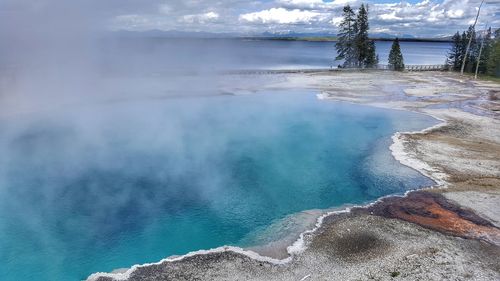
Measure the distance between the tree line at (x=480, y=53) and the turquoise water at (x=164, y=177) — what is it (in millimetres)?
25914

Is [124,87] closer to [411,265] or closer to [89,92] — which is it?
[89,92]

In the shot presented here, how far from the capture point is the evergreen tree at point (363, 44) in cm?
4856

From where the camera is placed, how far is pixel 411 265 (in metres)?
8.52

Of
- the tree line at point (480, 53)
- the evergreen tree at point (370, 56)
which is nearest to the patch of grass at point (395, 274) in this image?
the tree line at point (480, 53)

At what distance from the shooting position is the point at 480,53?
42.4 meters

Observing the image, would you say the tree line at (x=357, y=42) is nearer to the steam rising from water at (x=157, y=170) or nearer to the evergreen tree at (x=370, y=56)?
the evergreen tree at (x=370, y=56)

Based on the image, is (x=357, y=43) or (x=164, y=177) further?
(x=357, y=43)

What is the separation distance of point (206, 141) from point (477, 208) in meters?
11.0

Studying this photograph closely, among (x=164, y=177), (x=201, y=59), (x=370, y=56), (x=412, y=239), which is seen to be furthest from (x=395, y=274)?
(x=201, y=59)

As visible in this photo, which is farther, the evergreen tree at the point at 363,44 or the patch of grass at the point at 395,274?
the evergreen tree at the point at 363,44

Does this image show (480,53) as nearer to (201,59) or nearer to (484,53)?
(484,53)

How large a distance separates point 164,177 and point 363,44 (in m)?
41.4

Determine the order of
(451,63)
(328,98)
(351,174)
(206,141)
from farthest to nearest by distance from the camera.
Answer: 1. (451,63)
2. (328,98)
3. (206,141)
4. (351,174)

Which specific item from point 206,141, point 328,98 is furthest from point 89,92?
point 328,98
